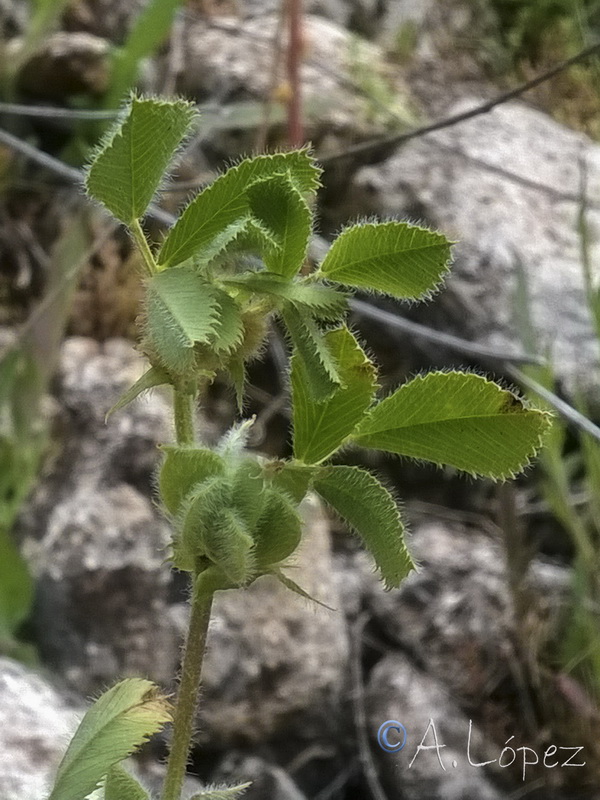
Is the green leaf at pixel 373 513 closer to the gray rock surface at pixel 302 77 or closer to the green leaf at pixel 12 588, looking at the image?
the green leaf at pixel 12 588

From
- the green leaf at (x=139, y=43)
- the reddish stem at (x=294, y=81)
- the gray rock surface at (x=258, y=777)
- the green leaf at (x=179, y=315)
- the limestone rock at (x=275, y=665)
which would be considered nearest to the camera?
the green leaf at (x=179, y=315)

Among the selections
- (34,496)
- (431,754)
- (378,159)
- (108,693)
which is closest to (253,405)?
(34,496)

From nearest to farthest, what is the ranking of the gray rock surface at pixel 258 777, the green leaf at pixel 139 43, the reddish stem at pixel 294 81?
the gray rock surface at pixel 258 777 < the reddish stem at pixel 294 81 < the green leaf at pixel 139 43

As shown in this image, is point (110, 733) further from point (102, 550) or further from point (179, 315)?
point (102, 550)

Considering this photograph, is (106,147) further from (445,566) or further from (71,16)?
(71,16)

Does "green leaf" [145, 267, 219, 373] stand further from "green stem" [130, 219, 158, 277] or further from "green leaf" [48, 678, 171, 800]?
"green leaf" [48, 678, 171, 800]

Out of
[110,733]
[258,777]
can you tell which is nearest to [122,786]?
[110,733]

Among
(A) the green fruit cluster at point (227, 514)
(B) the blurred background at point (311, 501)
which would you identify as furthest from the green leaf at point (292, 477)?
(B) the blurred background at point (311, 501)
